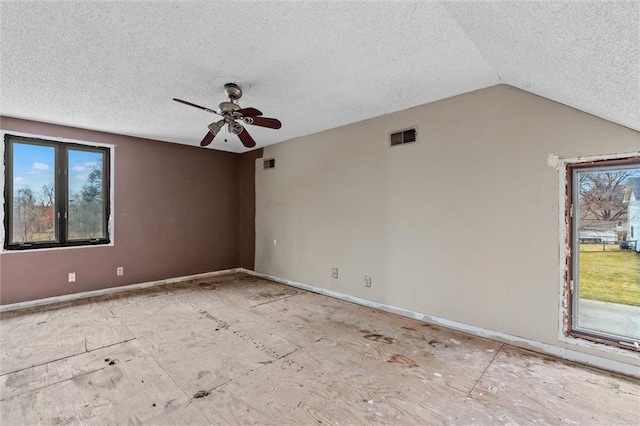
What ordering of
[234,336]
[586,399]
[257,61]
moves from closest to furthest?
[586,399], [257,61], [234,336]

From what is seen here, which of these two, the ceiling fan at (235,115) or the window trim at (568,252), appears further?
the ceiling fan at (235,115)

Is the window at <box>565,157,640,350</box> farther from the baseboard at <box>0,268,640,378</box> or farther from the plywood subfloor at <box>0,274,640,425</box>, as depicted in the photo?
the plywood subfloor at <box>0,274,640,425</box>

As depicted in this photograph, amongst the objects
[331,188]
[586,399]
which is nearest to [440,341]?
[586,399]

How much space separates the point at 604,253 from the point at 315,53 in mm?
2835

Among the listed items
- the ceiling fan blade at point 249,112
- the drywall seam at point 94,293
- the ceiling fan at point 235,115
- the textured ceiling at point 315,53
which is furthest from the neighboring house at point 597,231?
the drywall seam at point 94,293

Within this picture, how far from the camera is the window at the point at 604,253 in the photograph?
2.28 meters

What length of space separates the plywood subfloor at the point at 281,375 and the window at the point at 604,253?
0.39 metres

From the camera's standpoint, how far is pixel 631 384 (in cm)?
206

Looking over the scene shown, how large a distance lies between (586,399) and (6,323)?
5351mm

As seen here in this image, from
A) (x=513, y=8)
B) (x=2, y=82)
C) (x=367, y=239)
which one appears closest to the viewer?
(x=513, y=8)

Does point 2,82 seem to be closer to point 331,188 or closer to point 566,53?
point 331,188

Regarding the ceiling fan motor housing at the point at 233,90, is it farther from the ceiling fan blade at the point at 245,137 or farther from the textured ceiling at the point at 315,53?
the ceiling fan blade at the point at 245,137

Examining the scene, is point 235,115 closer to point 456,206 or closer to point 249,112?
point 249,112

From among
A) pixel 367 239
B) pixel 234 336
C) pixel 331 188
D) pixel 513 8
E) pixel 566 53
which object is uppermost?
pixel 513 8
